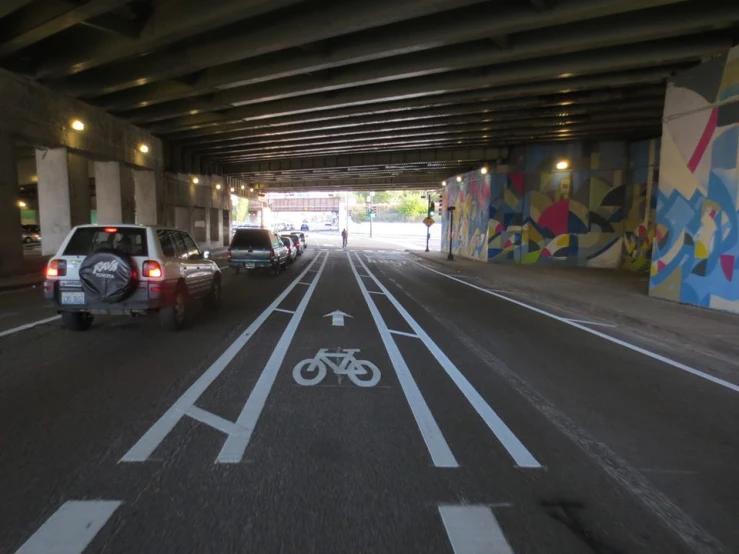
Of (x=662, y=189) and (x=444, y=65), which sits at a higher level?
(x=444, y=65)

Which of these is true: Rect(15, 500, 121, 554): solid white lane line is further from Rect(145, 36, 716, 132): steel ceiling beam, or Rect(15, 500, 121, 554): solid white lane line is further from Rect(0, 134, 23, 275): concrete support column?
Rect(0, 134, 23, 275): concrete support column

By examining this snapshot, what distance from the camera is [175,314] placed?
8383 millimetres

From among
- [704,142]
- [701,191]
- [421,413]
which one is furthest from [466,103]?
[421,413]

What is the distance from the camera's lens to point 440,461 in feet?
12.7

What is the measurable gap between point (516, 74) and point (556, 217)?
12.8 meters

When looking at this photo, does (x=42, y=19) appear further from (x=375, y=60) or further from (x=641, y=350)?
(x=641, y=350)

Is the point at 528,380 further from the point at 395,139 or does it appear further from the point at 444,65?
the point at 395,139

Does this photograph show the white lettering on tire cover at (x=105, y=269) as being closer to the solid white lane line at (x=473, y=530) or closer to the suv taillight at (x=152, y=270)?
the suv taillight at (x=152, y=270)

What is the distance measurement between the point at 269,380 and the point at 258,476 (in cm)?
232

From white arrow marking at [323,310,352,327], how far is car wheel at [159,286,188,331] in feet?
8.84

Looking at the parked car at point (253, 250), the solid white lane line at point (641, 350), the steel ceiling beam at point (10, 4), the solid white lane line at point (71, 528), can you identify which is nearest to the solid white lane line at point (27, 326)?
the solid white lane line at point (71, 528)

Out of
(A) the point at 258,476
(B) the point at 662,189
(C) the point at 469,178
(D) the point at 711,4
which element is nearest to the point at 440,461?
(A) the point at 258,476

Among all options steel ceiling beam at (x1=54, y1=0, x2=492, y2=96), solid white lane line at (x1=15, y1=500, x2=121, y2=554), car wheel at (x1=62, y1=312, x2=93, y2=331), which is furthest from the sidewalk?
car wheel at (x1=62, y1=312, x2=93, y2=331)

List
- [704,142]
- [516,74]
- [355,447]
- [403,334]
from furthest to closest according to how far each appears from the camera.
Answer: [516,74]
[704,142]
[403,334]
[355,447]
